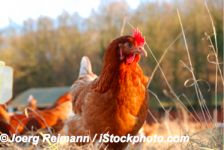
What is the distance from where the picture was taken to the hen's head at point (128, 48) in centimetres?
163

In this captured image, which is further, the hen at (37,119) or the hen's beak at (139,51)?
the hen at (37,119)

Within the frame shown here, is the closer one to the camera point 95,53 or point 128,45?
point 128,45

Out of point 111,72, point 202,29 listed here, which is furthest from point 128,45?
point 202,29

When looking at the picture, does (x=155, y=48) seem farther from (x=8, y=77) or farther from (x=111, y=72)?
(x=8, y=77)

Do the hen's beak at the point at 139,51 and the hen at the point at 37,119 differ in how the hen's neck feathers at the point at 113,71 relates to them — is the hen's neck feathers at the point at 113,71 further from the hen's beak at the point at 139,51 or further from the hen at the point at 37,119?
the hen at the point at 37,119

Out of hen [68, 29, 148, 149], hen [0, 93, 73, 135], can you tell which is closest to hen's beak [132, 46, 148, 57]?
hen [68, 29, 148, 149]

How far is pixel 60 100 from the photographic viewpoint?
3.26m

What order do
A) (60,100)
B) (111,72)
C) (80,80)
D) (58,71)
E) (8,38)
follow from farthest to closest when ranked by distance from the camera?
(60,100)
(58,71)
(80,80)
(8,38)
(111,72)

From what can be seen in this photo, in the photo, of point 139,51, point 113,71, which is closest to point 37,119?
point 113,71

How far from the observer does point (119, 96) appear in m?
1.62

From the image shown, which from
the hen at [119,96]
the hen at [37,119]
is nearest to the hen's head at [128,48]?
the hen at [119,96]

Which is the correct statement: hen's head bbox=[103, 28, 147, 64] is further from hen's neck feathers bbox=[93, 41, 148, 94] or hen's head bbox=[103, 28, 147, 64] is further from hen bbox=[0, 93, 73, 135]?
hen bbox=[0, 93, 73, 135]

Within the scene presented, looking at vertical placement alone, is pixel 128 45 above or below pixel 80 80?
above

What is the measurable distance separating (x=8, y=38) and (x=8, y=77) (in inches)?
19.1
